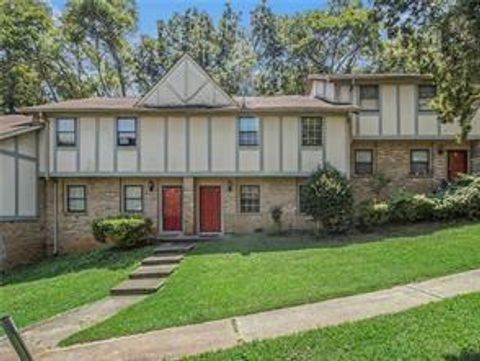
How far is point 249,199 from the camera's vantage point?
23547 mm

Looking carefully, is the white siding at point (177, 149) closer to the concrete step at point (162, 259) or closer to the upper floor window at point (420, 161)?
the concrete step at point (162, 259)

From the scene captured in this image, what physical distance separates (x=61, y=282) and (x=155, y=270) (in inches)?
101

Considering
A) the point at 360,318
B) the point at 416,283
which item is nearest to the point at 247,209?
the point at 416,283

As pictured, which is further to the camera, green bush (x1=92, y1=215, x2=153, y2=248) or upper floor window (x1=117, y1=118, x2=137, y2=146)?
upper floor window (x1=117, y1=118, x2=137, y2=146)

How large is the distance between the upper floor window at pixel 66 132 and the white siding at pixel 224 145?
5.13 metres

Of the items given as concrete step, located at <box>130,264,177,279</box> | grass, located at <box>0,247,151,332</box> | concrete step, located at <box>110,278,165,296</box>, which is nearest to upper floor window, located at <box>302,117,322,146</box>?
grass, located at <box>0,247,151,332</box>

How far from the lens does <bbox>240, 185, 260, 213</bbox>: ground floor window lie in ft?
77.0

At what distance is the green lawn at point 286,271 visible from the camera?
11266 mm

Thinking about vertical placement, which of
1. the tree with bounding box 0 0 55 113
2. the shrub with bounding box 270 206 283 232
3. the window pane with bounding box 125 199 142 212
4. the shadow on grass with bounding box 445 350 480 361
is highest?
the tree with bounding box 0 0 55 113

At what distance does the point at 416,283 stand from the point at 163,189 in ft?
42.6

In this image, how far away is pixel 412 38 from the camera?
33.8 ft

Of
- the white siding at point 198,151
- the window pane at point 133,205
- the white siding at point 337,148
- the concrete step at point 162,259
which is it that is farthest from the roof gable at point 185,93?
the concrete step at point 162,259

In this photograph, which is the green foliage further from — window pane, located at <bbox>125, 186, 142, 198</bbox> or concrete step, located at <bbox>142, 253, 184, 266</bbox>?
window pane, located at <bbox>125, 186, 142, 198</bbox>

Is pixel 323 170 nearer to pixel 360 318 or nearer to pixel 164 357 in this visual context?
pixel 360 318
